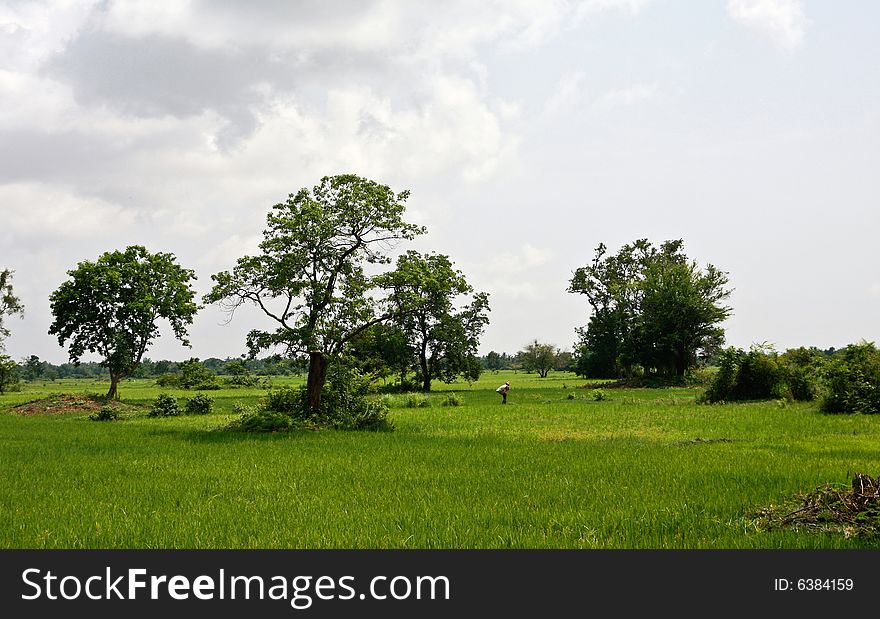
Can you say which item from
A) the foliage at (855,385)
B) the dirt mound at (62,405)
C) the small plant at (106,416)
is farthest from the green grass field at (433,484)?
the dirt mound at (62,405)

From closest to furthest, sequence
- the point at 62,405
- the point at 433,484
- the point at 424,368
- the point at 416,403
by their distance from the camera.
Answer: the point at 433,484 → the point at 416,403 → the point at 62,405 → the point at 424,368

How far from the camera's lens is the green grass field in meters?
8.64

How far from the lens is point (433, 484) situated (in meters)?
12.6

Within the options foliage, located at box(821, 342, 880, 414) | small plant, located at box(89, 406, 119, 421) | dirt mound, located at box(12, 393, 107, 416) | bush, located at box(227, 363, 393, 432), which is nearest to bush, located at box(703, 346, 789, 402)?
foliage, located at box(821, 342, 880, 414)

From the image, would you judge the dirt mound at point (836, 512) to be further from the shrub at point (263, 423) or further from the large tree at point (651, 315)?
the large tree at point (651, 315)

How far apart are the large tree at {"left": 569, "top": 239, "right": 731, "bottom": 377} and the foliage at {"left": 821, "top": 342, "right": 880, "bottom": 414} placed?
38.3m

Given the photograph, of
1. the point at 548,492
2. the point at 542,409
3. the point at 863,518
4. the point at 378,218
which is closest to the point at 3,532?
the point at 548,492

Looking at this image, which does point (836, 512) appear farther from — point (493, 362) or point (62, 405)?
point (493, 362)

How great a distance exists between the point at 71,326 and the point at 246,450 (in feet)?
117

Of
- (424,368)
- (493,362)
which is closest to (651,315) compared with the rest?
(424,368)

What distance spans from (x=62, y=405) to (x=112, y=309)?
9.29 m

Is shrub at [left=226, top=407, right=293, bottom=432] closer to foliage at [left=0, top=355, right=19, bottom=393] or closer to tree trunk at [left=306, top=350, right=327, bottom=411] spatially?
tree trunk at [left=306, top=350, right=327, bottom=411]

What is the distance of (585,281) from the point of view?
78000mm
